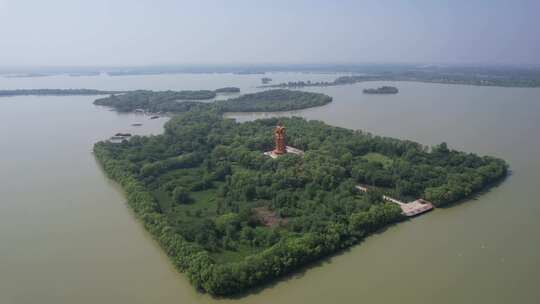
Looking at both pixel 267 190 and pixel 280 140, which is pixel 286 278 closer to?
pixel 267 190

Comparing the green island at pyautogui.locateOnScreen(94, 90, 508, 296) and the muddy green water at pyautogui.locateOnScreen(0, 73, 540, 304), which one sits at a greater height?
the green island at pyautogui.locateOnScreen(94, 90, 508, 296)

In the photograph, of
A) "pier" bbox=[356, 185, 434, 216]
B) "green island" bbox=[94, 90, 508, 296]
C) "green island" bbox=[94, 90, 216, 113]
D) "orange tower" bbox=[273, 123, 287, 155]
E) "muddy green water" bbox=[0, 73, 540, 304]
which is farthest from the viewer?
"green island" bbox=[94, 90, 216, 113]

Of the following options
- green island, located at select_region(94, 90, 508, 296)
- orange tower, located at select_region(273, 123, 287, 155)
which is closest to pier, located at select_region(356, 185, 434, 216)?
green island, located at select_region(94, 90, 508, 296)

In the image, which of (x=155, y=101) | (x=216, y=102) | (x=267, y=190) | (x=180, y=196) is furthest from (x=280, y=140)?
(x=155, y=101)

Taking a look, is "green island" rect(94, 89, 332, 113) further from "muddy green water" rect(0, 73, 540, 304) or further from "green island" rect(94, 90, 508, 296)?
"muddy green water" rect(0, 73, 540, 304)

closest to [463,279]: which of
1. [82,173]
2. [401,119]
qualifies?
[82,173]
